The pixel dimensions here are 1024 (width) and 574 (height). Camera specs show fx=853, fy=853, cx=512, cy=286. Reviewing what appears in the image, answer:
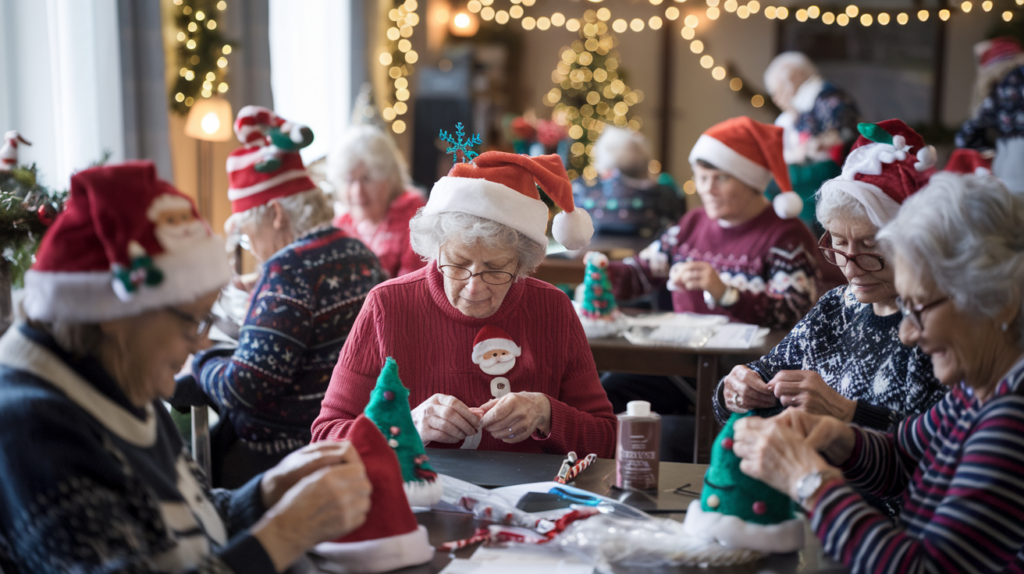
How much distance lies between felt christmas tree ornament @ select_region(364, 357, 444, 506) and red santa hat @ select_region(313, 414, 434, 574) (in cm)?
16

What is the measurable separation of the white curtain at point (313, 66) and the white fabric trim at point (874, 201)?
Answer: 15.9ft

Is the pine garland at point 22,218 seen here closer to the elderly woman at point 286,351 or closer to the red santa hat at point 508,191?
the elderly woman at point 286,351

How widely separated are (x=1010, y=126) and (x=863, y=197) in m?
4.35

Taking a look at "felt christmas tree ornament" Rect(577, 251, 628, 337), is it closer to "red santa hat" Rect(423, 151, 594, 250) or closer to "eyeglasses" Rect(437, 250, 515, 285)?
"red santa hat" Rect(423, 151, 594, 250)

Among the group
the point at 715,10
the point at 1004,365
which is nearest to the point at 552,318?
the point at 1004,365

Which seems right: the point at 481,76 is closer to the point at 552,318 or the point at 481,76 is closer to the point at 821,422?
the point at 552,318

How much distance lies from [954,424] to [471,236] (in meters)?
1.05

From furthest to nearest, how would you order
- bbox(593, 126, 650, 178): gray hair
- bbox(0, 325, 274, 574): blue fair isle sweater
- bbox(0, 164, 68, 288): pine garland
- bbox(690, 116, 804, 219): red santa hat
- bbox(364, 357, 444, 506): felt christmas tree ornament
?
bbox(593, 126, 650, 178): gray hair → bbox(690, 116, 804, 219): red santa hat → bbox(0, 164, 68, 288): pine garland → bbox(364, 357, 444, 506): felt christmas tree ornament → bbox(0, 325, 274, 574): blue fair isle sweater

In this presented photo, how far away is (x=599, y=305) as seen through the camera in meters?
2.93

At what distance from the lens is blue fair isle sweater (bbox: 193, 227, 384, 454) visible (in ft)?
7.42

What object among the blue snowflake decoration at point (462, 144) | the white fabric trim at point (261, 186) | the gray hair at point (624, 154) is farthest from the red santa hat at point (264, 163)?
the gray hair at point (624, 154)

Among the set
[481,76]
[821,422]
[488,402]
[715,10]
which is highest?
[715,10]

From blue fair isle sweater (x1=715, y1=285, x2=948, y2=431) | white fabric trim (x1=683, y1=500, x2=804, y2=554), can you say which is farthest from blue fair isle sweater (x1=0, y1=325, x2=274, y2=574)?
blue fair isle sweater (x1=715, y1=285, x2=948, y2=431)

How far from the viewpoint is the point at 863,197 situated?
197 cm
